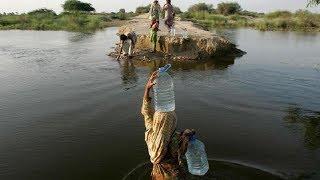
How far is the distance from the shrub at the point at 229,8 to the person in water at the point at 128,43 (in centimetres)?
6524

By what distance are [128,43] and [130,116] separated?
30.0ft

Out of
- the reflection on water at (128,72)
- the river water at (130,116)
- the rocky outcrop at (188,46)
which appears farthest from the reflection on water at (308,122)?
the rocky outcrop at (188,46)

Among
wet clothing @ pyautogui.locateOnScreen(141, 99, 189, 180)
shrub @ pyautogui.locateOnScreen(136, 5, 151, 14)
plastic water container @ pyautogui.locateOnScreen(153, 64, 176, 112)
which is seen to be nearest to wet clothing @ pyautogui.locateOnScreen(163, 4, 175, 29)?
plastic water container @ pyautogui.locateOnScreen(153, 64, 176, 112)

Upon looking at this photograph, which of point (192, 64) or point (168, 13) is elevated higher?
point (168, 13)

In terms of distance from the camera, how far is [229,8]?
82000 mm

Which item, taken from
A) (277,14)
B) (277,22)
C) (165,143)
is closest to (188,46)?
(165,143)

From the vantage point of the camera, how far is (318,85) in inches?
524

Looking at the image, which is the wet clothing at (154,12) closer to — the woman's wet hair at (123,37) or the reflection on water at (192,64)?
the woman's wet hair at (123,37)

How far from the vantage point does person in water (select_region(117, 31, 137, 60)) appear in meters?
17.5

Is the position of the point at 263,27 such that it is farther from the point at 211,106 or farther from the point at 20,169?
the point at 20,169

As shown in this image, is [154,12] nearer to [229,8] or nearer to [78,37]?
[78,37]

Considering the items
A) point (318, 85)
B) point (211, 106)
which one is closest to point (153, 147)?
point (211, 106)

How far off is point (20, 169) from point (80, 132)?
1.87 metres

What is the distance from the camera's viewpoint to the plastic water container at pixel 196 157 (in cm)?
549
